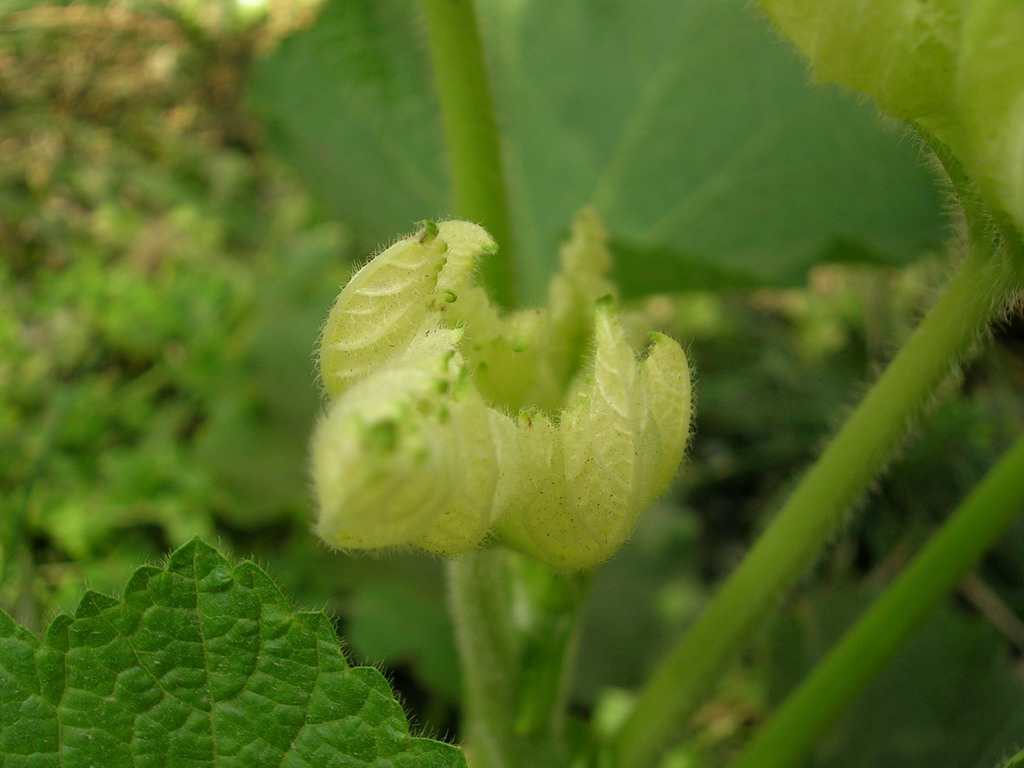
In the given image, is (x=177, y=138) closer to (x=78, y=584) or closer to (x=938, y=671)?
(x=78, y=584)

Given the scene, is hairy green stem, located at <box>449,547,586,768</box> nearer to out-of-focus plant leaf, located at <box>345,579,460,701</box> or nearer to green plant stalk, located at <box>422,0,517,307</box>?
green plant stalk, located at <box>422,0,517,307</box>

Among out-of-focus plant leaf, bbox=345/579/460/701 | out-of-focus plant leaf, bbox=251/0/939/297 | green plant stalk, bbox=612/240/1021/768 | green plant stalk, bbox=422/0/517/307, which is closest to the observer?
green plant stalk, bbox=612/240/1021/768

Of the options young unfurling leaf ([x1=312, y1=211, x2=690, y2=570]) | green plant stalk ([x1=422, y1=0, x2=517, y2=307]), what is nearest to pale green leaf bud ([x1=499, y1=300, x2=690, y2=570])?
young unfurling leaf ([x1=312, y1=211, x2=690, y2=570])

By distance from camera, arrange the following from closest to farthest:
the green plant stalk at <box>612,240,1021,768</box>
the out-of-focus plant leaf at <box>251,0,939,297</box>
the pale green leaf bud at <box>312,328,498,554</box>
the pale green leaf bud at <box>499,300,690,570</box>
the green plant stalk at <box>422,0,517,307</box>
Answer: the pale green leaf bud at <box>312,328,498,554</box>
the pale green leaf bud at <box>499,300,690,570</box>
the green plant stalk at <box>612,240,1021,768</box>
the green plant stalk at <box>422,0,517,307</box>
the out-of-focus plant leaf at <box>251,0,939,297</box>

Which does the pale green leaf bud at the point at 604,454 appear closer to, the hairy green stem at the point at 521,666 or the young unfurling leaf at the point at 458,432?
the young unfurling leaf at the point at 458,432

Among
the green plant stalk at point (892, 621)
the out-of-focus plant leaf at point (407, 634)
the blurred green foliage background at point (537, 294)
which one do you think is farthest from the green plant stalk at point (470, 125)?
the out-of-focus plant leaf at point (407, 634)

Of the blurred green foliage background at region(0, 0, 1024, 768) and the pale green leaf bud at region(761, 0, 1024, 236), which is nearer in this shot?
the pale green leaf bud at region(761, 0, 1024, 236)

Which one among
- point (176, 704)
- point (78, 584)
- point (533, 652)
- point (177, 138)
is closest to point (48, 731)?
point (176, 704)
